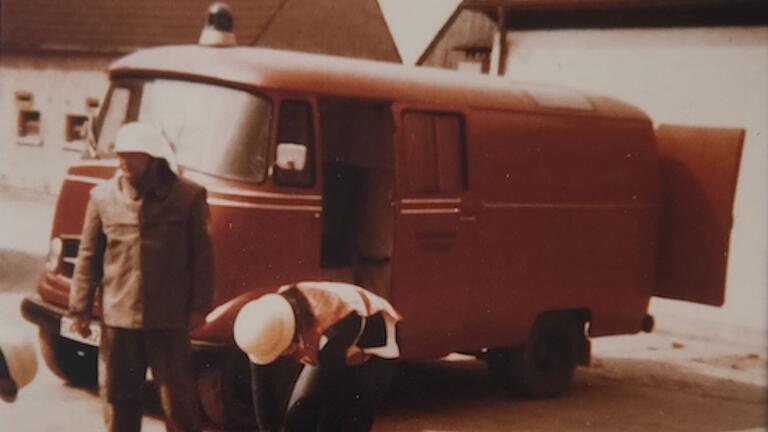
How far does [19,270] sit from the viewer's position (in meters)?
15.1

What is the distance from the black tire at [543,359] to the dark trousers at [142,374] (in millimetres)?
4251

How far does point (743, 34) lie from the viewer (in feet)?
48.4

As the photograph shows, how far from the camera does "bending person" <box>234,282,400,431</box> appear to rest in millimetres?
5738

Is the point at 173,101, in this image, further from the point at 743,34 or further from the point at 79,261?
the point at 743,34

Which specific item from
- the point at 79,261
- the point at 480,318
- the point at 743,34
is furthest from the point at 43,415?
the point at 743,34

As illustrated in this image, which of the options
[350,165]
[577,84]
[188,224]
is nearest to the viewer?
[188,224]

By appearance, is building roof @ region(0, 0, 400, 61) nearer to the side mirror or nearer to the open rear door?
the open rear door

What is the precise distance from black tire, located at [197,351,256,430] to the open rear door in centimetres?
489

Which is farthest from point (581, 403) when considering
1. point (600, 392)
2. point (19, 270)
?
point (19, 270)

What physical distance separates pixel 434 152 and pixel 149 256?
130 inches

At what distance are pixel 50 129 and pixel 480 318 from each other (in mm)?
20110

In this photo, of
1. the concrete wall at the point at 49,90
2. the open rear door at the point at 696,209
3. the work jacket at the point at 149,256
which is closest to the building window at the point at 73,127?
the concrete wall at the point at 49,90

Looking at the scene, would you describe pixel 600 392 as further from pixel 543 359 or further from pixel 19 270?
pixel 19 270

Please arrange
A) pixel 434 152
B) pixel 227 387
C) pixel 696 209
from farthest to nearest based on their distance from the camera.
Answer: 1. pixel 696 209
2. pixel 434 152
3. pixel 227 387
